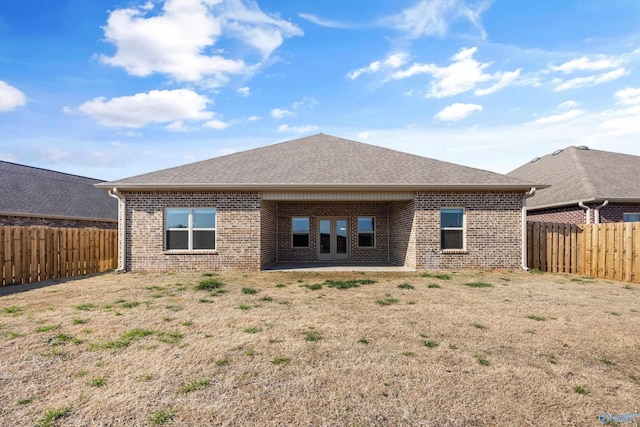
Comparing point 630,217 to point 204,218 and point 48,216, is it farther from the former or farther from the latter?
point 48,216

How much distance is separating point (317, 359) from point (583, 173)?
57.0 feet

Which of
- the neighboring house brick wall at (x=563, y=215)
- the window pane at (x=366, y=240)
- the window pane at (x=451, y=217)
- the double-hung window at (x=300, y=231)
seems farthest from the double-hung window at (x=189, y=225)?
the neighboring house brick wall at (x=563, y=215)

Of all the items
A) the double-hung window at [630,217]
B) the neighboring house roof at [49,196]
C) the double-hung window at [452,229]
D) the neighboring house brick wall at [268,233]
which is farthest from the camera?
the neighboring house roof at [49,196]

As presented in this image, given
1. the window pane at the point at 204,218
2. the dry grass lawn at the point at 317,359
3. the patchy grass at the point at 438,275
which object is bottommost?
the patchy grass at the point at 438,275

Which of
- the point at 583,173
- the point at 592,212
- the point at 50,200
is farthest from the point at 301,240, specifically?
the point at 50,200

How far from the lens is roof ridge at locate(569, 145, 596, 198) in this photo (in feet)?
47.6

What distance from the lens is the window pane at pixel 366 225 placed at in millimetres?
16703

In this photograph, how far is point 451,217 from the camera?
1294cm

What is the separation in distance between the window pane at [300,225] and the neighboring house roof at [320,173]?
319 cm

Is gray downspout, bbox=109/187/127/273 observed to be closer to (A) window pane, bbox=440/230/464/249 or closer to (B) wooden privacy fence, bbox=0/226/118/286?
(B) wooden privacy fence, bbox=0/226/118/286

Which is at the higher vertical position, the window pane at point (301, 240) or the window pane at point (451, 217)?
the window pane at point (451, 217)

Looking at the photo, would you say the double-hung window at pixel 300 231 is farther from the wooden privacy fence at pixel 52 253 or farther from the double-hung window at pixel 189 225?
the wooden privacy fence at pixel 52 253

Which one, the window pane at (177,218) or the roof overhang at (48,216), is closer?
the window pane at (177,218)

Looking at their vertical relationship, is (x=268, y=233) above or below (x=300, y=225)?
below
